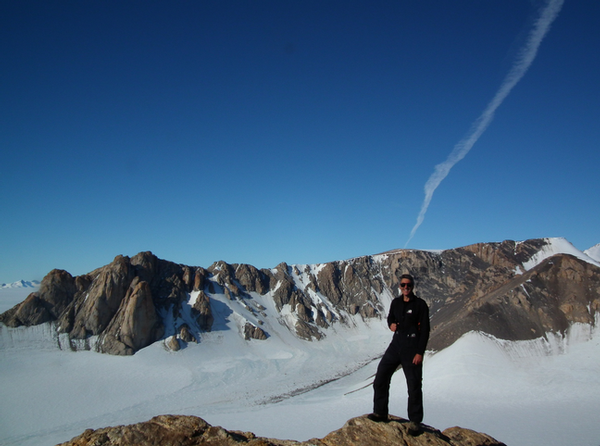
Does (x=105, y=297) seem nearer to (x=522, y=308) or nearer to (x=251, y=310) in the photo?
(x=251, y=310)

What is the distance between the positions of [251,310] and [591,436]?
6126 cm

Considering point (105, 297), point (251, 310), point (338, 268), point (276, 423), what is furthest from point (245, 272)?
point (276, 423)

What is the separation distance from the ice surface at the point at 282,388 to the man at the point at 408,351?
20758mm

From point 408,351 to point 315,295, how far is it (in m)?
83.4

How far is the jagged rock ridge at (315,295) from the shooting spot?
1591 inches

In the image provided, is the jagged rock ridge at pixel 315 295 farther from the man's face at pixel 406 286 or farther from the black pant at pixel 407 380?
the man's face at pixel 406 286

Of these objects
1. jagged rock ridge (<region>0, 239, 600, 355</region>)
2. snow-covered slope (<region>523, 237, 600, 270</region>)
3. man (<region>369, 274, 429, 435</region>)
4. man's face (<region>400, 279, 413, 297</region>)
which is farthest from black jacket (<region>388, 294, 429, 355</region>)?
snow-covered slope (<region>523, 237, 600, 270</region>)

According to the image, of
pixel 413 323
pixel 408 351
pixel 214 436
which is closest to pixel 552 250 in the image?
pixel 413 323

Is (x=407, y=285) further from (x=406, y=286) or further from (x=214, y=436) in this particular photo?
(x=214, y=436)

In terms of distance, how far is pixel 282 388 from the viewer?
46.6 meters

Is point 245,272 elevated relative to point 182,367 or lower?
elevated

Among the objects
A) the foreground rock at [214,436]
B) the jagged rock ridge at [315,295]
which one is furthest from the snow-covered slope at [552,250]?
the foreground rock at [214,436]

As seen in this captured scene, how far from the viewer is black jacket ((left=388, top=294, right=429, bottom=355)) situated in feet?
19.8

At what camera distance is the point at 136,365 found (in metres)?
50.0
